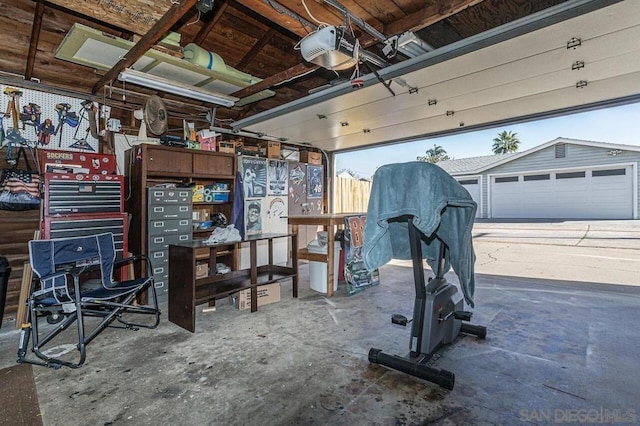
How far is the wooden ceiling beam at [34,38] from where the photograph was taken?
290 centimetres

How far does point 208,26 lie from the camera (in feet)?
11.7

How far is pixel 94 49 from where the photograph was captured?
3020 mm

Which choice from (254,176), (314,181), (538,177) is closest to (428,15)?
(254,176)

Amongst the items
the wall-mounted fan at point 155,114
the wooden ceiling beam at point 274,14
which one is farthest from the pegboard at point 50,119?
the wooden ceiling beam at point 274,14

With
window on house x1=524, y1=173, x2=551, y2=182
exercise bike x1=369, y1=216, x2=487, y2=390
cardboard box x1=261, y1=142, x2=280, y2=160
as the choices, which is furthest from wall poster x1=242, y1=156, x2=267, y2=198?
window on house x1=524, y1=173, x2=551, y2=182

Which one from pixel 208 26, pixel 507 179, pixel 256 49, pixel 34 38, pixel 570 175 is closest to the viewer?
pixel 34 38

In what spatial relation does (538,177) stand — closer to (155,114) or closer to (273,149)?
(273,149)

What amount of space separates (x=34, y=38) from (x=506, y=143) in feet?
97.1

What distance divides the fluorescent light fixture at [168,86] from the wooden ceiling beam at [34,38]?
2.40 ft

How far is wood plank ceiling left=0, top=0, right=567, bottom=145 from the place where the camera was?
2484 mm

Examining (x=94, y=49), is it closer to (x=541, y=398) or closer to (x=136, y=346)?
(x=136, y=346)

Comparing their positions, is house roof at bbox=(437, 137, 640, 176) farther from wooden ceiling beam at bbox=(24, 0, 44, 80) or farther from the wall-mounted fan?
wooden ceiling beam at bbox=(24, 0, 44, 80)

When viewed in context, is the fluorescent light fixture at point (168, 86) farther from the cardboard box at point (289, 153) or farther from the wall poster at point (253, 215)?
the cardboard box at point (289, 153)

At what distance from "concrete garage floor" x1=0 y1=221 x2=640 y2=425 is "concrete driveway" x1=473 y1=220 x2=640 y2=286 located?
1.09m
